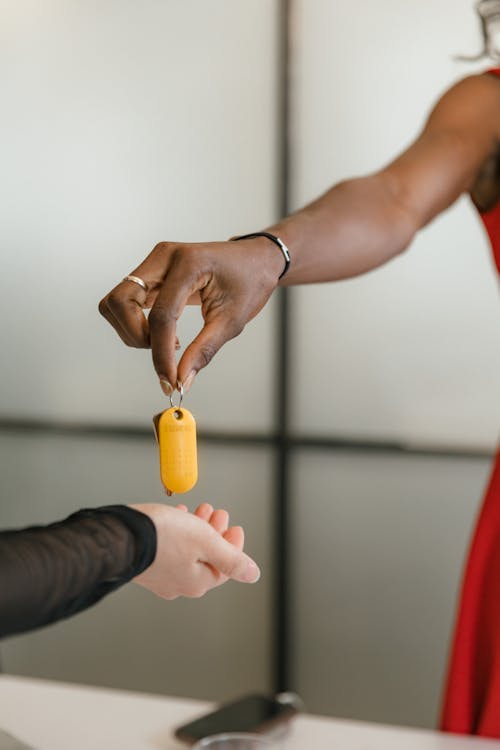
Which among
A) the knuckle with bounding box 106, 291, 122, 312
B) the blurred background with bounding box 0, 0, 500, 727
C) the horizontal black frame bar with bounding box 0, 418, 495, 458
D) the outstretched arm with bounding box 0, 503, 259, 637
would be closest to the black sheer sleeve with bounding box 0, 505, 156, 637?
the outstretched arm with bounding box 0, 503, 259, 637

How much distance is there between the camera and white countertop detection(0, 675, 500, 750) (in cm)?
87

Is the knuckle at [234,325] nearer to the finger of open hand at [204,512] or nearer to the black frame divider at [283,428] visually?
the finger of open hand at [204,512]

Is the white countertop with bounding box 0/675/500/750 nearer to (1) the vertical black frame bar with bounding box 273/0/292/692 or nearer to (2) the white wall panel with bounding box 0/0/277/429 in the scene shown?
(2) the white wall panel with bounding box 0/0/277/429

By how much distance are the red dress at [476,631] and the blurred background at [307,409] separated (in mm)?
573

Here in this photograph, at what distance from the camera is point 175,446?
552mm

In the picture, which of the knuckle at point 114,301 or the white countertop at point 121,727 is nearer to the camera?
the knuckle at point 114,301

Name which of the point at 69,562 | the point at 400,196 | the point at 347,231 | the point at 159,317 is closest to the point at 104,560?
the point at 69,562

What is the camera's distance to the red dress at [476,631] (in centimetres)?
110

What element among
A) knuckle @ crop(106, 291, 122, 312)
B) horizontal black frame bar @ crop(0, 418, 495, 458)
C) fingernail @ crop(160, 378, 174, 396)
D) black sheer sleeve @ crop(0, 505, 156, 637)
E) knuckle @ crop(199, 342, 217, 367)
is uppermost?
knuckle @ crop(106, 291, 122, 312)

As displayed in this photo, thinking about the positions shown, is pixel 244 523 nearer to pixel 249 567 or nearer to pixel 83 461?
pixel 83 461

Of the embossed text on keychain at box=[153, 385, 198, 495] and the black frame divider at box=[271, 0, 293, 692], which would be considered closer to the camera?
the embossed text on keychain at box=[153, 385, 198, 495]

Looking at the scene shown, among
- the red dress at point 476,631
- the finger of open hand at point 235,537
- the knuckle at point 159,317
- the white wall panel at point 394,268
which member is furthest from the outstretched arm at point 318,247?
the white wall panel at point 394,268

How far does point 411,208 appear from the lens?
3.45 ft

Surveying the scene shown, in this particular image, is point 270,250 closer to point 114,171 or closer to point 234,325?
point 234,325
